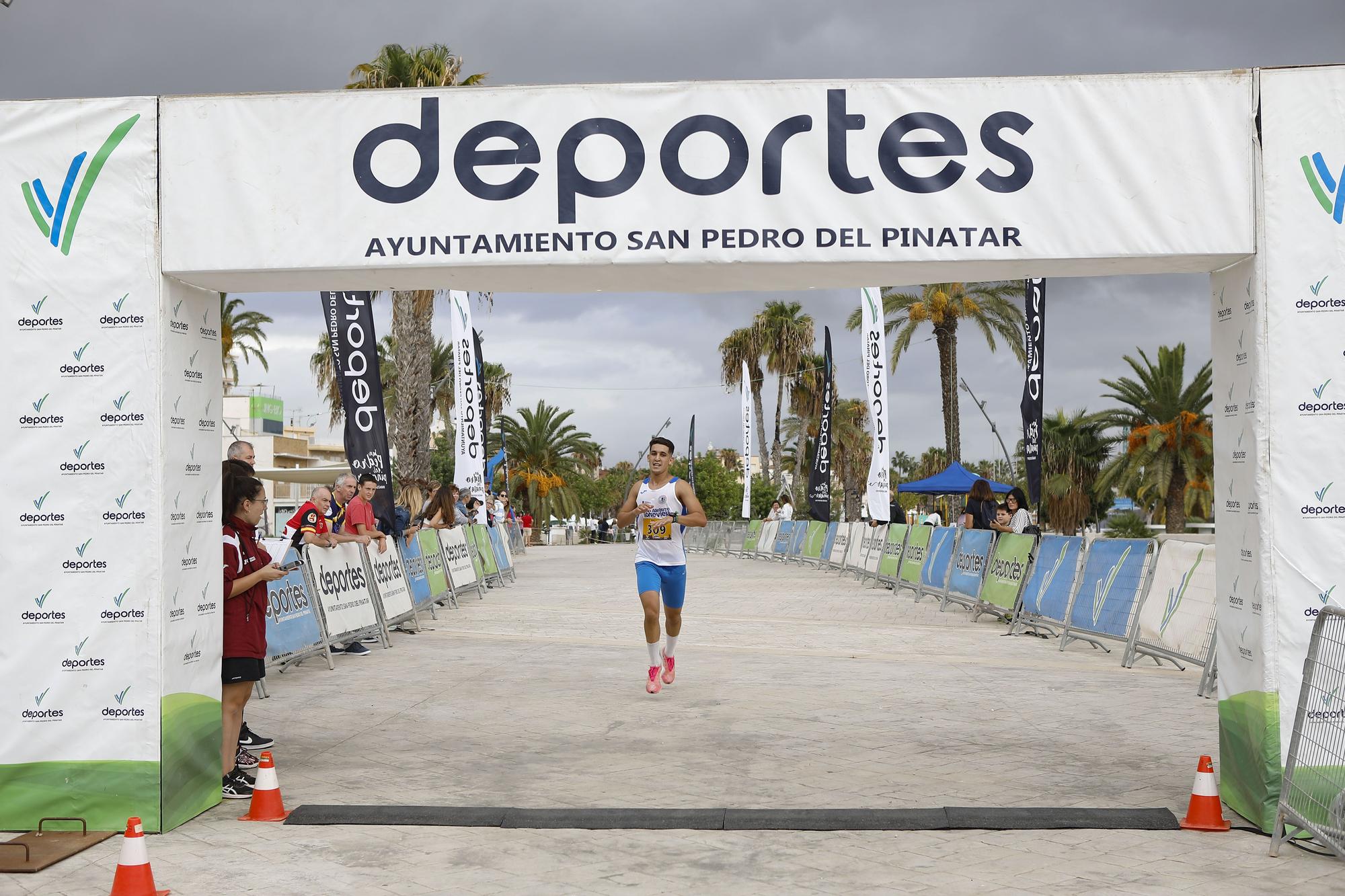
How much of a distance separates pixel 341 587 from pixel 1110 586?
7779 mm

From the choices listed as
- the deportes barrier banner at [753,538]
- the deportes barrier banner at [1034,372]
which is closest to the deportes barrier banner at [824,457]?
the deportes barrier banner at [753,538]

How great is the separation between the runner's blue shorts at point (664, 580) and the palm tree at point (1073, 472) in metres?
43.2

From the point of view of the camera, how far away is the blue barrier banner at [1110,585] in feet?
37.3

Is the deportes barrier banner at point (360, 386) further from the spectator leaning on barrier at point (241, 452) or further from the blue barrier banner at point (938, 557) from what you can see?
the blue barrier banner at point (938, 557)

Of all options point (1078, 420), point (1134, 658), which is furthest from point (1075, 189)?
point (1078, 420)

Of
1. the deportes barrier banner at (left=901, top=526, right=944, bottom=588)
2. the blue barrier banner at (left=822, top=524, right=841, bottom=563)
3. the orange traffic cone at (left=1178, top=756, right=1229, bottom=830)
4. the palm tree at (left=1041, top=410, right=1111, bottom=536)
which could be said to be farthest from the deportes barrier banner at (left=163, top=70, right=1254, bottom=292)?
the palm tree at (left=1041, top=410, right=1111, bottom=536)

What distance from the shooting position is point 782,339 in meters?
60.7

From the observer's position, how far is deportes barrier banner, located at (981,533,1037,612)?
1400 centimetres

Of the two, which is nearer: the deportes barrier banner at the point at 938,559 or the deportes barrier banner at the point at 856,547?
the deportes barrier banner at the point at 938,559

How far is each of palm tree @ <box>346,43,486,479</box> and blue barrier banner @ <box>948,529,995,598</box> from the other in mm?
12461

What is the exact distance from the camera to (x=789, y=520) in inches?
1266

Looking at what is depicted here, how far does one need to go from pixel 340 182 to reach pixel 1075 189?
12.7 feet

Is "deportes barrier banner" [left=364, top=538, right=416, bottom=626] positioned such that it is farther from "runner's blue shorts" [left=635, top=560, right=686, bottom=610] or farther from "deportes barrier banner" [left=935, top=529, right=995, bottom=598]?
"deportes barrier banner" [left=935, top=529, right=995, bottom=598]

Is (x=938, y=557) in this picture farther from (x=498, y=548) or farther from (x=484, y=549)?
(x=498, y=548)
